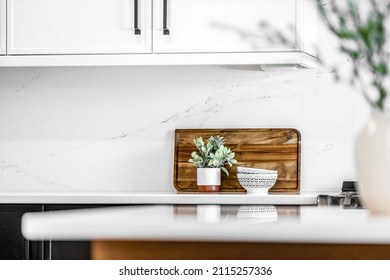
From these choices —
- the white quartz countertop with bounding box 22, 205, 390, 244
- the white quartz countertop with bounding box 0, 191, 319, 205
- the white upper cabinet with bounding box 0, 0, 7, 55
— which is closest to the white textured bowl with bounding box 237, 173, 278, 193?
the white quartz countertop with bounding box 0, 191, 319, 205

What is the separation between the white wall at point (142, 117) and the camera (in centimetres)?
357

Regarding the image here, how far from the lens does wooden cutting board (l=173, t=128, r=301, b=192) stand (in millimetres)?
3490

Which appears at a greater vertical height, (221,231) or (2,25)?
(2,25)

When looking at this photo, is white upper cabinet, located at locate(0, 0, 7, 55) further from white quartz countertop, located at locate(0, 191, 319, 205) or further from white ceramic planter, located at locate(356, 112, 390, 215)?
white ceramic planter, located at locate(356, 112, 390, 215)

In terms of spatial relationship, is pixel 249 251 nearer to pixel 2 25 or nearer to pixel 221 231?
pixel 221 231

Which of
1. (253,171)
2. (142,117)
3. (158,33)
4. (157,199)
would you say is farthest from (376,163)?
(142,117)

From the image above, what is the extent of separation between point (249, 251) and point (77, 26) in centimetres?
222

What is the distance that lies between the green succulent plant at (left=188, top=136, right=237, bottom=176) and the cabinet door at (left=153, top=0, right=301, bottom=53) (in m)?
0.43

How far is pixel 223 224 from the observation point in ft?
3.72

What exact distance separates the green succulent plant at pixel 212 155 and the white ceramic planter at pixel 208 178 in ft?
0.08

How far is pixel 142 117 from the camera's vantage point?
12.0 feet
